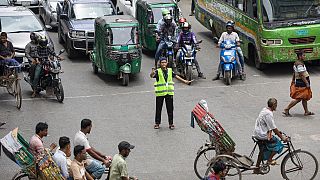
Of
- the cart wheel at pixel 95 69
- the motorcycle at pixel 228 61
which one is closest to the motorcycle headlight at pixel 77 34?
the cart wheel at pixel 95 69

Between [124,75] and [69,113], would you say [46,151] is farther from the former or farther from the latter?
[124,75]

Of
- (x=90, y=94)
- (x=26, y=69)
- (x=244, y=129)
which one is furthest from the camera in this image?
(x=26, y=69)

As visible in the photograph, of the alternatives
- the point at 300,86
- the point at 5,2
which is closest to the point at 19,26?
the point at 5,2

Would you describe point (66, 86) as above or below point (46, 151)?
below

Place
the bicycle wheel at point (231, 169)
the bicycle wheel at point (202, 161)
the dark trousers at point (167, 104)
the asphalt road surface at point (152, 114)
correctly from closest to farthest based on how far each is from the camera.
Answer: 1. the bicycle wheel at point (231, 169)
2. the bicycle wheel at point (202, 161)
3. the asphalt road surface at point (152, 114)
4. the dark trousers at point (167, 104)

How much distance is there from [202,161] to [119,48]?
26.3 ft

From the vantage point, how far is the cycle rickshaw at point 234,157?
41.1ft

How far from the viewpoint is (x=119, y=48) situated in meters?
20.8

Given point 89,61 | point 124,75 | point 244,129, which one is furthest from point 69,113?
point 89,61

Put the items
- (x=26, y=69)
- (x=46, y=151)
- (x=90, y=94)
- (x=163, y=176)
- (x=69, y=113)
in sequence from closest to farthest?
1. (x=46, y=151)
2. (x=163, y=176)
3. (x=69, y=113)
4. (x=90, y=94)
5. (x=26, y=69)

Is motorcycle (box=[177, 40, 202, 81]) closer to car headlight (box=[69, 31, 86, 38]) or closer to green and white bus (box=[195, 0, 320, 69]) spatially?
green and white bus (box=[195, 0, 320, 69])

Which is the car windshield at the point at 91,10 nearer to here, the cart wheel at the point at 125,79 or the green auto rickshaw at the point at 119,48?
the green auto rickshaw at the point at 119,48

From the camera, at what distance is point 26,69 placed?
22438mm

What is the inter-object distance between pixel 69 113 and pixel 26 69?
480cm
